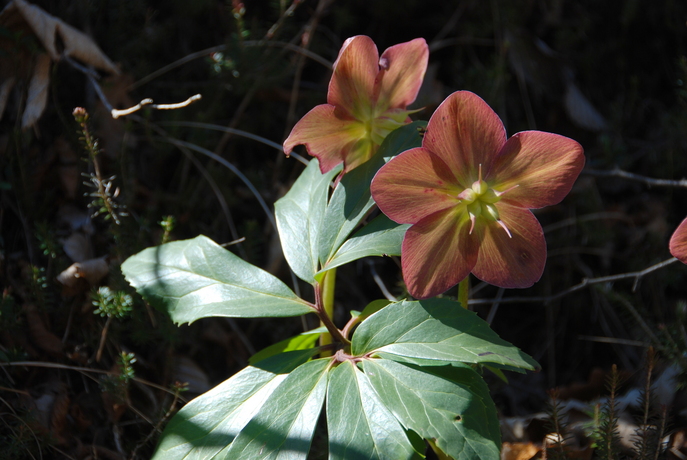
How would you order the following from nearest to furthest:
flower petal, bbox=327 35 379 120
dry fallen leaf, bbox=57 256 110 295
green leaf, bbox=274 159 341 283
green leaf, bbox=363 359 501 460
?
green leaf, bbox=363 359 501 460
flower petal, bbox=327 35 379 120
green leaf, bbox=274 159 341 283
dry fallen leaf, bbox=57 256 110 295

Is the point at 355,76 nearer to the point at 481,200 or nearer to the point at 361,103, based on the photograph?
the point at 361,103

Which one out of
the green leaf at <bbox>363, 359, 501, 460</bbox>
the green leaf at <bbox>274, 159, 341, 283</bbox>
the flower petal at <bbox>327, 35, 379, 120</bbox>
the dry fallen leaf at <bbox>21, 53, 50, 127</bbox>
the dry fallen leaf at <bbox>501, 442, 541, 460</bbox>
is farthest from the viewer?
the dry fallen leaf at <bbox>21, 53, 50, 127</bbox>

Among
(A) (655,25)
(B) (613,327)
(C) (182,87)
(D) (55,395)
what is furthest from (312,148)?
(A) (655,25)

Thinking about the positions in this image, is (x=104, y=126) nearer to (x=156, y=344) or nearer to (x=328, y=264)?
(x=156, y=344)

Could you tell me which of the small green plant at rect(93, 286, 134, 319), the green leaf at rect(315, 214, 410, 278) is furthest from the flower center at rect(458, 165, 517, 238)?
the small green plant at rect(93, 286, 134, 319)

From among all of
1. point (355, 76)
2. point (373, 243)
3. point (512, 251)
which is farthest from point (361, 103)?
point (512, 251)

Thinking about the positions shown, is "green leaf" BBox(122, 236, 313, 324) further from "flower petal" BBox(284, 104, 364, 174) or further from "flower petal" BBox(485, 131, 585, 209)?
"flower petal" BBox(485, 131, 585, 209)

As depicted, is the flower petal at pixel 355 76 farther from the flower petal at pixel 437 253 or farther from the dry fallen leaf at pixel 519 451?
the dry fallen leaf at pixel 519 451
